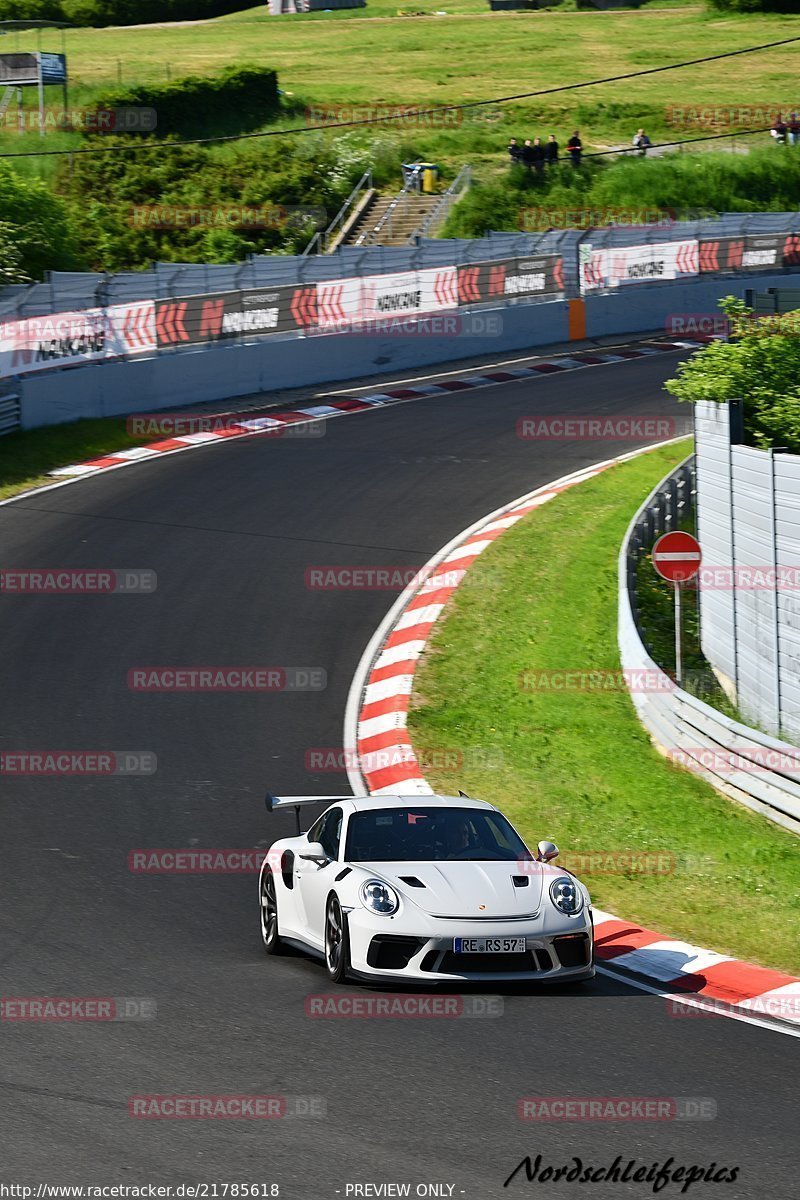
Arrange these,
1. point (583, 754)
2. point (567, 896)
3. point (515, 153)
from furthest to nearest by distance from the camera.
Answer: point (515, 153)
point (583, 754)
point (567, 896)

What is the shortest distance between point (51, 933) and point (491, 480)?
16.8m

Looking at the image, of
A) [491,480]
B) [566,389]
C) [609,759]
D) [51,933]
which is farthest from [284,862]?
[566,389]

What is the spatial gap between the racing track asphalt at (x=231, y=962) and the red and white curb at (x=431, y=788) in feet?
0.89

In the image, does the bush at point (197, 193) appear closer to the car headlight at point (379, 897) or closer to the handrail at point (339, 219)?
the handrail at point (339, 219)

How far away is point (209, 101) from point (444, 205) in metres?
14.1

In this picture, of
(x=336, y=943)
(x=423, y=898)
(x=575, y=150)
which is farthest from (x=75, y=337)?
(x=575, y=150)

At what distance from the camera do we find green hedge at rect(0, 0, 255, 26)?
351 feet

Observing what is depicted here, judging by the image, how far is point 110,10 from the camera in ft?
365

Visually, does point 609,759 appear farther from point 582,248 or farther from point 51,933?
point 582,248

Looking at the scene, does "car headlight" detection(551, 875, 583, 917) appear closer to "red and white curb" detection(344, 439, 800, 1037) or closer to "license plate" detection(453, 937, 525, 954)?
"license plate" detection(453, 937, 525, 954)

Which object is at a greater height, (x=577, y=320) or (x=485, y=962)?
(x=577, y=320)

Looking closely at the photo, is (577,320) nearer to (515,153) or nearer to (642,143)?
(515,153)

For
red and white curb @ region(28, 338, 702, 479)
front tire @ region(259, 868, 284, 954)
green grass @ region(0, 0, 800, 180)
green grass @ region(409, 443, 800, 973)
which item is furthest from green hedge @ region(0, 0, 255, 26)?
front tire @ region(259, 868, 284, 954)

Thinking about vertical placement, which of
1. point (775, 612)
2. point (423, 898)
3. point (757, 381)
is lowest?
point (423, 898)
